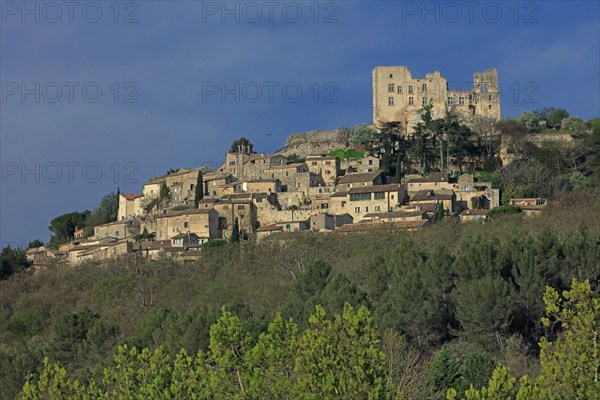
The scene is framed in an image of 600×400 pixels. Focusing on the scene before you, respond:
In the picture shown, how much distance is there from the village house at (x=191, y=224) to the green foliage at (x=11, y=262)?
321 inches

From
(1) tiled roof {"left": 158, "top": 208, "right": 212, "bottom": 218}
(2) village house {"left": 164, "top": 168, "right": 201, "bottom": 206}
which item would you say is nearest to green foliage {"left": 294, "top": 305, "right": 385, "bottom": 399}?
(1) tiled roof {"left": 158, "top": 208, "right": 212, "bottom": 218}

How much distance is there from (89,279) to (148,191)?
19.6 m

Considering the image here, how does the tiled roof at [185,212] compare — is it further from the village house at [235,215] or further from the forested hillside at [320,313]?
the forested hillside at [320,313]

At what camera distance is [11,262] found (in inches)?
2886

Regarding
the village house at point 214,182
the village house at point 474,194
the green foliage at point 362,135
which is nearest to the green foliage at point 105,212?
the village house at point 214,182

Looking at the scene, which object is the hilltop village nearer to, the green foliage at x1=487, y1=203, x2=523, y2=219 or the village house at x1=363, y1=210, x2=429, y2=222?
the village house at x1=363, y1=210, x2=429, y2=222

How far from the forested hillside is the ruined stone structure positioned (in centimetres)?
2073

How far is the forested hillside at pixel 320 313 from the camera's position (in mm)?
23812

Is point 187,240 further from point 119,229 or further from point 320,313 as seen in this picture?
point 320,313

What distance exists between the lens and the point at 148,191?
8362 cm

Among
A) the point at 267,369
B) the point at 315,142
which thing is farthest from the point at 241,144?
the point at 267,369

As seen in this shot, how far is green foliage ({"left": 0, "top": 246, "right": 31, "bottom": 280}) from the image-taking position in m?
72.8

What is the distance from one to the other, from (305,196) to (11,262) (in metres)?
17.2

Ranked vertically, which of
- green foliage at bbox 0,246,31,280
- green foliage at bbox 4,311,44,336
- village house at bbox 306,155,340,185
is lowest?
green foliage at bbox 4,311,44,336
